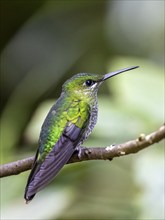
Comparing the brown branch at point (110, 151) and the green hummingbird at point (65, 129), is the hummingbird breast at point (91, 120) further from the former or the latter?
the brown branch at point (110, 151)

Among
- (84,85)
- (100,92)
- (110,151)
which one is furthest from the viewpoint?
(100,92)

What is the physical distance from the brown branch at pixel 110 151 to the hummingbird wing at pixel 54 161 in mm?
28

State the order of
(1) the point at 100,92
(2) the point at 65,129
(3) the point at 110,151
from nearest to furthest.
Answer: (3) the point at 110,151 → (2) the point at 65,129 → (1) the point at 100,92

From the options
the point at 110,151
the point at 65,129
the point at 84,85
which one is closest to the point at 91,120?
the point at 65,129

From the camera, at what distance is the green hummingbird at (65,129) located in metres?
1.46

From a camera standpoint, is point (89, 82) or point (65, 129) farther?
point (89, 82)

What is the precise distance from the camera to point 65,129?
1667 millimetres

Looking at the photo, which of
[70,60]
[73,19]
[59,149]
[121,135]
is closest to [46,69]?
[70,60]

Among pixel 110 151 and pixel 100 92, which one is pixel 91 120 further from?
pixel 100 92

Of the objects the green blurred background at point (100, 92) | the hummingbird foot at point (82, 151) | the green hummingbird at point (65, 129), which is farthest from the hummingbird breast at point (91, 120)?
the green blurred background at point (100, 92)

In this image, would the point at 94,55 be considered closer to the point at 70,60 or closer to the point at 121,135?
the point at 70,60

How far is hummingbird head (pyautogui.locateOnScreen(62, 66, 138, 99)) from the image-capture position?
1.90 metres

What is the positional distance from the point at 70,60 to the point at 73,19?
18.9 inches

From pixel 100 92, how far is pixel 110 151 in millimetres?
2796
